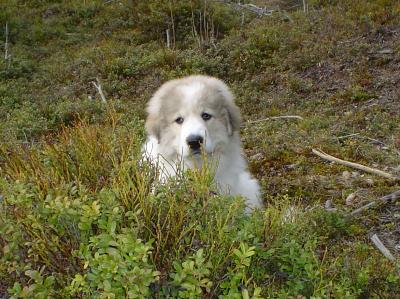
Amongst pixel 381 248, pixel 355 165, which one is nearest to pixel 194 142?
pixel 381 248

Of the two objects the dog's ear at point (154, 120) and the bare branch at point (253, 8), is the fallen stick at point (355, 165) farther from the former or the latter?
the bare branch at point (253, 8)

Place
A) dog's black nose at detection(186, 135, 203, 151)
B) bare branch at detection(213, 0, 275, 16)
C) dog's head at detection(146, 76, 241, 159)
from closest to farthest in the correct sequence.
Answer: dog's black nose at detection(186, 135, 203, 151) < dog's head at detection(146, 76, 241, 159) < bare branch at detection(213, 0, 275, 16)

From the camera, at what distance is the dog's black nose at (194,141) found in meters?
4.20

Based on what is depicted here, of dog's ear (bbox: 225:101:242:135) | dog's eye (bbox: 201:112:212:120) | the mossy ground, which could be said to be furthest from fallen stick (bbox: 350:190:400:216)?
dog's eye (bbox: 201:112:212:120)

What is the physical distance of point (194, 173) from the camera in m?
3.02

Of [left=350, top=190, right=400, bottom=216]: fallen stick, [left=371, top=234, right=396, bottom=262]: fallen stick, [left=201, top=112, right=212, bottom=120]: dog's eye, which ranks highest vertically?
[left=201, top=112, right=212, bottom=120]: dog's eye

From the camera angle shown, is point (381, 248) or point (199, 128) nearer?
point (381, 248)

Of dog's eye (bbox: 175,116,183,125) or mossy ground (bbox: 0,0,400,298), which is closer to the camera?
mossy ground (bbox: 0,0,400,298)

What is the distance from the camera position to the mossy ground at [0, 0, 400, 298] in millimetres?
2727

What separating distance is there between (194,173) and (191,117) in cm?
150

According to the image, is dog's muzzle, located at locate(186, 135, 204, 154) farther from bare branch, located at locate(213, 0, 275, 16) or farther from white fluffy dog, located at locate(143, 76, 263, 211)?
bare branch, located at locate(213, 0, 275, 16)

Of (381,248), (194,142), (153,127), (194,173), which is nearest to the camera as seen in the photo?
(194,173)

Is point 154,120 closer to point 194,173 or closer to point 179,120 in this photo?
point 179,120

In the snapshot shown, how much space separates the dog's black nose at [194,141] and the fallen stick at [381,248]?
4.99 feet
